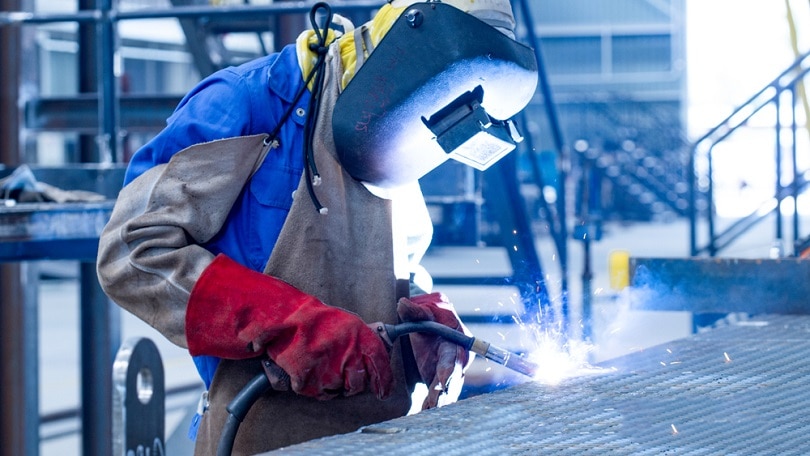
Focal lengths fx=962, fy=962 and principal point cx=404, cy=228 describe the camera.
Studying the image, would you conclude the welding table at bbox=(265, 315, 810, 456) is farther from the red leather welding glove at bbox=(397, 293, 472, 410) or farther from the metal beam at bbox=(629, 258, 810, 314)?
the metal beam at bbox=(629, 258, 810, 314)

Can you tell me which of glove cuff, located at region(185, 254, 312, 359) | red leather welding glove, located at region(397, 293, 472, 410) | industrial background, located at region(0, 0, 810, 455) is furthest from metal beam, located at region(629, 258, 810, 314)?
glove cuff, located at region(185, 254, 312, 359)

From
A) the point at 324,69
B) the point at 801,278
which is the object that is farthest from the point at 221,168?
the point at 801,278

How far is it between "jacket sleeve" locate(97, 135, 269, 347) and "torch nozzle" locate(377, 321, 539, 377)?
12.3 inches

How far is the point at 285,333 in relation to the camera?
4.61ft

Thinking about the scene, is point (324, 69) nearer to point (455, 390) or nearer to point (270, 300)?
point (270, 300)

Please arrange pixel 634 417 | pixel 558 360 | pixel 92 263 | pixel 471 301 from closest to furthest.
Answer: pixel 634 417 < pixel 558 360 < pixel 92 263 < pixel 471 301

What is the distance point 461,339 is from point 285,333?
323 mm

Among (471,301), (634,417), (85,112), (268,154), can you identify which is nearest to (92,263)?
(85,112)

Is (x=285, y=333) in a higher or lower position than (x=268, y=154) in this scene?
lower

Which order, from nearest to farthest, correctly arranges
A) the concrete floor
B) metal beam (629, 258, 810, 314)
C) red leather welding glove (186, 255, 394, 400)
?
red leather welding glove (186, 255, 394, 400)
metal beam (629, 258, 810, 314)
the concrete floor

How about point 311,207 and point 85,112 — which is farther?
point 85,112

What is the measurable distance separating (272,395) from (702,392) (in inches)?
27.3

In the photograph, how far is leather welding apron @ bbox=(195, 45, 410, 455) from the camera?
157 cm

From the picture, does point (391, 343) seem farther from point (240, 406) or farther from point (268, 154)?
point (268, 154)
